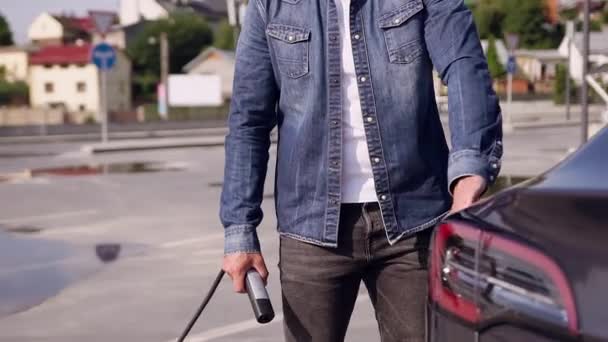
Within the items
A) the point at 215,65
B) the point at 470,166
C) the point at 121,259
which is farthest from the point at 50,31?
the point at 470,166

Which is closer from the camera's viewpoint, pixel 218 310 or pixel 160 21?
pixel 218 310

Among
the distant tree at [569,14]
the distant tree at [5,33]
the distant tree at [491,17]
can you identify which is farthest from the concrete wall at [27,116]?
the distant tree at [569,14]

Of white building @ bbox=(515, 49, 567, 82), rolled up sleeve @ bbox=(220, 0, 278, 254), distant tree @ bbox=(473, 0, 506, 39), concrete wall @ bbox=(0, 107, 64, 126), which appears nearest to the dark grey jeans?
rolled up sleeve @ bbox=(220, 0, 278, 254)

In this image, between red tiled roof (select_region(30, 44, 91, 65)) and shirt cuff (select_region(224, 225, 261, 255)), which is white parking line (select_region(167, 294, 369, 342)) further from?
red tiled roof (select_region(30, 44, 91, 65))

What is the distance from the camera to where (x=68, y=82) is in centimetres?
9975

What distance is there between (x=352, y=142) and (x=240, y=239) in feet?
1.38

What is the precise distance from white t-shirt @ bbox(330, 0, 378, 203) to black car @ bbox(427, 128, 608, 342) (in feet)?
1.88

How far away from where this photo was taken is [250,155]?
3.04m

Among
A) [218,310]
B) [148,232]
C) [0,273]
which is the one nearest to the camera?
[218,310]

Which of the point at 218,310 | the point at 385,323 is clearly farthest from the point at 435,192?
the point at 218,310

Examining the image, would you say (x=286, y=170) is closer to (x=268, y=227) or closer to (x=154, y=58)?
(x=268, y=227)

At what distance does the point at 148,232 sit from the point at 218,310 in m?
3.81

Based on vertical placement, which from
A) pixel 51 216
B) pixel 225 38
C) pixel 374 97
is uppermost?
pixel 225 38

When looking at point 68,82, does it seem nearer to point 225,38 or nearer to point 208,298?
point 225,38
